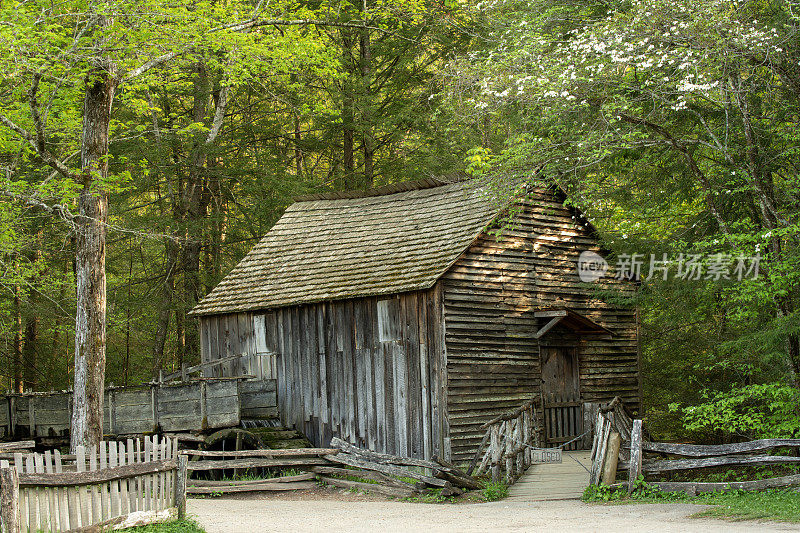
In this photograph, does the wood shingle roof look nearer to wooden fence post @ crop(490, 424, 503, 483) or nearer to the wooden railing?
the wooden railing

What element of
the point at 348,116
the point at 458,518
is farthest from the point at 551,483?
the point at 348,116

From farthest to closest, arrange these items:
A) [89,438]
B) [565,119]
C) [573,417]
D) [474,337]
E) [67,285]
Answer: [67,285], [573,417], [474,337], [565,119], [89,438]

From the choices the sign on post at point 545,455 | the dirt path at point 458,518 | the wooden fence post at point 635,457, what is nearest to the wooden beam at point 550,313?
the sign on post at point 545,455

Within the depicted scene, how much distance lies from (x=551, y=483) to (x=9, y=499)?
859 centimetres

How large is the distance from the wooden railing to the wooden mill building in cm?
117

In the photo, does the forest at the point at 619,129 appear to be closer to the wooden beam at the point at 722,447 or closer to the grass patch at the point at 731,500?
the wooden beam at the point at 722,447

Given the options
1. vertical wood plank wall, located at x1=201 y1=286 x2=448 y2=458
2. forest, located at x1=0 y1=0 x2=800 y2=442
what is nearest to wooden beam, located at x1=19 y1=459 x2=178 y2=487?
forest, located at x1=0 y1=0 x2=800 y2=442

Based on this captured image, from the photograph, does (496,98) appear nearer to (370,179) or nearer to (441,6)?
(441,6)

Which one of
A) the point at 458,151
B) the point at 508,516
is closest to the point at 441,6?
the point at 458,151

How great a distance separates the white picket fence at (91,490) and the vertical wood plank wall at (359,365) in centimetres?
640

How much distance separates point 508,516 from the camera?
11.3 metres

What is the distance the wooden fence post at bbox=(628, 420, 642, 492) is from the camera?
40.6 ft

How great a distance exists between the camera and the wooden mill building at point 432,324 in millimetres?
16578

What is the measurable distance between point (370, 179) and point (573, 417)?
1229cm
